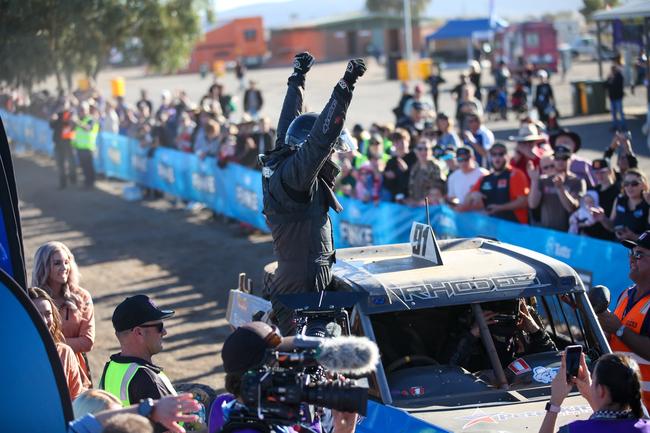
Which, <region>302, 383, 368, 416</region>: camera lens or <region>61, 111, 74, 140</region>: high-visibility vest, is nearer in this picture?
<region>302, 383, 368, 416</region>: camera lens

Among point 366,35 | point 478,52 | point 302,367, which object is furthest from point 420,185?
point 366,35

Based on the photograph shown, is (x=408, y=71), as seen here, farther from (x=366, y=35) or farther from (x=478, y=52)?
(x=366, y=35)

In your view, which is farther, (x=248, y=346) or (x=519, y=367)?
(x=519, y=367)

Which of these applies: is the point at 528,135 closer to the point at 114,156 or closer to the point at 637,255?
the point at 637,255

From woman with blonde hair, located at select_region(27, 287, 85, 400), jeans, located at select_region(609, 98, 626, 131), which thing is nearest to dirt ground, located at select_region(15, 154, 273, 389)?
woman with blonde hair, located at select_region(27, 287, 85, 400)

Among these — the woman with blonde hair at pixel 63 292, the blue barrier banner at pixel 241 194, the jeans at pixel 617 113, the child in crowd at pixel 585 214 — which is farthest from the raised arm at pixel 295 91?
the jeans at pixel 617 113

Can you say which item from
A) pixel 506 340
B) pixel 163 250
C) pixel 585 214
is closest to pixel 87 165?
pixel 163 250

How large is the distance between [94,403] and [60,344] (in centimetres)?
199

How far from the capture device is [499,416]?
556 cm

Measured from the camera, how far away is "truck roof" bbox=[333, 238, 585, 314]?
6086mm

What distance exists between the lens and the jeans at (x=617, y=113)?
1003 inches

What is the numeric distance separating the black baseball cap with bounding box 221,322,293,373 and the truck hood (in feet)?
5.93


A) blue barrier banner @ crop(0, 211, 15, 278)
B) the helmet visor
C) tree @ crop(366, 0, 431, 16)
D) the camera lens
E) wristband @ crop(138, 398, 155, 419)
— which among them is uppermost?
tree @ crop(366, 0, 431, 16)

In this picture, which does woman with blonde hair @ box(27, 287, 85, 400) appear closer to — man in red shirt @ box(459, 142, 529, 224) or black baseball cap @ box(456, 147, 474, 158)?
man in red shirt @ box(459, 142, 529, 224)
